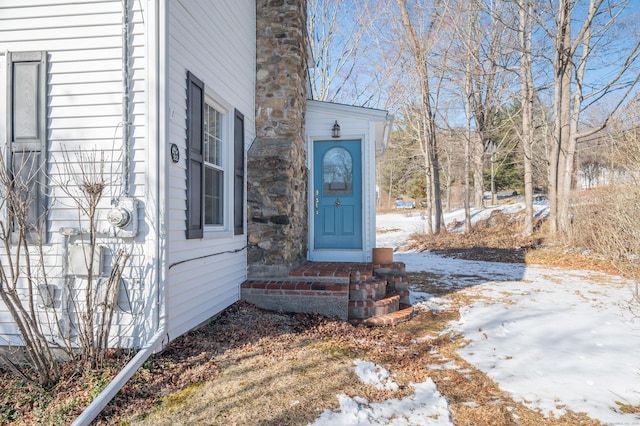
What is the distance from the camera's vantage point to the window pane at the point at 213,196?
4008 mm

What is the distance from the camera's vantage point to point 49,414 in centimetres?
237

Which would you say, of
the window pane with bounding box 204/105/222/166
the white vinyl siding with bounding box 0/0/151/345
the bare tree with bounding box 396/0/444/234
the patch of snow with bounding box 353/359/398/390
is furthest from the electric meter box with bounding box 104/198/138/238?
the bare tree with bounding box 396/0/444/234

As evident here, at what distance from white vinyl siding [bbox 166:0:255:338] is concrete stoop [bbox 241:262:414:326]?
428 millimetres

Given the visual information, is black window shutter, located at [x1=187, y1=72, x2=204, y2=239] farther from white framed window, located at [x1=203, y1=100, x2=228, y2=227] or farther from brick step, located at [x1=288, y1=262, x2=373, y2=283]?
brick step, located at [x1=288, y1=262, x2=373, y2=283]

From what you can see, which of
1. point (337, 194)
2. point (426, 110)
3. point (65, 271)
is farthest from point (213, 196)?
point (426, 110)

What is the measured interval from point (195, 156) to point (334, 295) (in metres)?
2.20

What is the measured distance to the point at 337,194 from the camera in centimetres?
614

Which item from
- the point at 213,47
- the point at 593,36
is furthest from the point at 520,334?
the point at 593,36

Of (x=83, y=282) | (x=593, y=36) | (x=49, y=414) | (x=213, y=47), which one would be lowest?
(x=49, y=414)

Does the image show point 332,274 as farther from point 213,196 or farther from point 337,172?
point 337,172

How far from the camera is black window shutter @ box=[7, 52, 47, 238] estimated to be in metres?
3.11

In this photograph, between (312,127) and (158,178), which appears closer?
(158,178)

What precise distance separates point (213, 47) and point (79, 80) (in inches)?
54.5

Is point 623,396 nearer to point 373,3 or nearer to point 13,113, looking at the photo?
point 13,113
